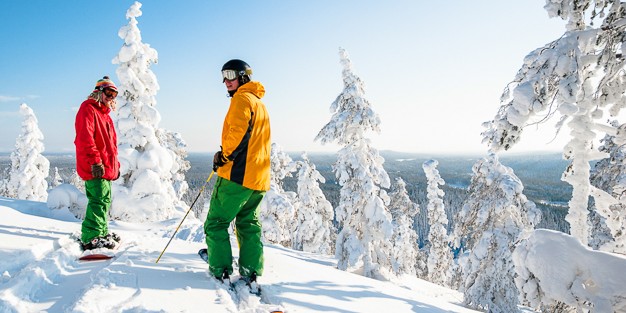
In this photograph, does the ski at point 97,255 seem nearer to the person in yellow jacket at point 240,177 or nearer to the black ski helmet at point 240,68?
the person in yellow jacket at point 240,177

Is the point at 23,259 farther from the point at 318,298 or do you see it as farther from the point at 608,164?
the point at 608,164

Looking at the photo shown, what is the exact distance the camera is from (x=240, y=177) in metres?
3.64

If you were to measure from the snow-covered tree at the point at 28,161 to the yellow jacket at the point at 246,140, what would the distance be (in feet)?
105

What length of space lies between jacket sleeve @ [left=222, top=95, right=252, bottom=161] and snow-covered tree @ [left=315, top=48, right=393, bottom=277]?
458 inches

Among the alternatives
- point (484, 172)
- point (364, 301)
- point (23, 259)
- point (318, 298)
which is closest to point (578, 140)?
point (364, 301)

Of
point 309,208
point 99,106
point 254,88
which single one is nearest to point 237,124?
point 254,88

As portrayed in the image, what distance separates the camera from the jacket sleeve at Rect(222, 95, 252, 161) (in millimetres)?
3555

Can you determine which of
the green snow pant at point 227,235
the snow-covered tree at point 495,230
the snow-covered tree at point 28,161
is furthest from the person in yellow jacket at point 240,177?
the snow-covered tree at point 28,161

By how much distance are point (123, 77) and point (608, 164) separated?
21.0m

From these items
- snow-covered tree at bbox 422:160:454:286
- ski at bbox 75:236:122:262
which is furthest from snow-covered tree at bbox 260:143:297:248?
ski at bbox 75:236:122:262

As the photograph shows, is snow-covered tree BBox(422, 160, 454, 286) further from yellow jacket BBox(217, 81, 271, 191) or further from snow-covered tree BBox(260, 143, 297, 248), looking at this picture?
yellow jacket BBox(217, 81, 271, 191)

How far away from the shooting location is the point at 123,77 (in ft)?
46.4

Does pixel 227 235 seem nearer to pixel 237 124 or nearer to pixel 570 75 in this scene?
pixel 237 124

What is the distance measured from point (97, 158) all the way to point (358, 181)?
40.3 feet
